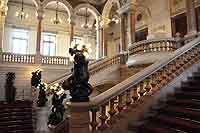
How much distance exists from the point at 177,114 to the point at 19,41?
53.5 feet

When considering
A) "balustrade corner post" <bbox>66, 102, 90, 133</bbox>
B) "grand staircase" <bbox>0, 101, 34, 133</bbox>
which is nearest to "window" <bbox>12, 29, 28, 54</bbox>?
"grand staircase" <bbox>0, 101, 34, 133</bbox>

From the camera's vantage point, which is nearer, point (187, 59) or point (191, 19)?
point (187, 59)

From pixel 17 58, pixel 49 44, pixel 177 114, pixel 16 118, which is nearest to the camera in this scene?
pixel 177 114

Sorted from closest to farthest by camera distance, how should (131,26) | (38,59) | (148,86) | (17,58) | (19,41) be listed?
(148,86) → (131,26) → (17,58) → (38,59) → (19,41)

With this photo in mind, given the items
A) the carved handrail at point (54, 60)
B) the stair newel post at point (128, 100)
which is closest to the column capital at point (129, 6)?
the carved handrail at point (54, 60)

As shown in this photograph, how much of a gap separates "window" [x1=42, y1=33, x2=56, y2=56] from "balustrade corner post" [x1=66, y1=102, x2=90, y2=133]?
1603cm

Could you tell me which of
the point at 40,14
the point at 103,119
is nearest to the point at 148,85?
the point at 103,119

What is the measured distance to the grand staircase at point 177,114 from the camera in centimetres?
372

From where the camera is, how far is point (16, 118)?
8797 millimetres

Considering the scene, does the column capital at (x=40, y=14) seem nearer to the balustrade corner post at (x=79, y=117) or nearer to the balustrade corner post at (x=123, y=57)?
the balustrade corner post at (x=123, y=57)

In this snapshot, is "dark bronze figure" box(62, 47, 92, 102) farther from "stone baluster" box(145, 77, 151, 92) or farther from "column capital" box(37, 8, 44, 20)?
"column capital" box(37, 8, 44, 20)

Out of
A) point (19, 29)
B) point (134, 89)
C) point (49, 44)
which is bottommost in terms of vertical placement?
point (134, 89)

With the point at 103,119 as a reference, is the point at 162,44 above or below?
above

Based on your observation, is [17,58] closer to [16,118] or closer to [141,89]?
[16,118]
